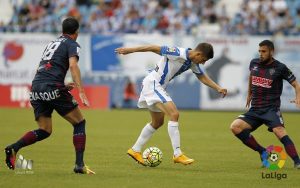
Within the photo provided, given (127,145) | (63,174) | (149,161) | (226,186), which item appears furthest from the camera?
(127,145)

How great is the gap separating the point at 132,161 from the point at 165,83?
5.51 ft

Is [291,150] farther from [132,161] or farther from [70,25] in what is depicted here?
[70,25]

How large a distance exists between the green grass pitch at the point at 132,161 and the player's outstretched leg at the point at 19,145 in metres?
0.18

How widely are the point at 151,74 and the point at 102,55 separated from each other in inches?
776

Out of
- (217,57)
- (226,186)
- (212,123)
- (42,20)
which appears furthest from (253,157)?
(42,20)

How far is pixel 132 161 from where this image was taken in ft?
45.8

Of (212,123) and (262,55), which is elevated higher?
(262,55)

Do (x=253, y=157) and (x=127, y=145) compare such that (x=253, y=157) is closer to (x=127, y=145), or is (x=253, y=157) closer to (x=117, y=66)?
(x=127, y=145)

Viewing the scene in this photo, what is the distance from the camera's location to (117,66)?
33094 millimetres

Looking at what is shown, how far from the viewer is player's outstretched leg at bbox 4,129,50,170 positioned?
38.3 feet

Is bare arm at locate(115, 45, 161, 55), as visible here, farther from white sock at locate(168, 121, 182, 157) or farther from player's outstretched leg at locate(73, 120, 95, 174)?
player's outstretched leg at locate(73, 120, 95, 174)

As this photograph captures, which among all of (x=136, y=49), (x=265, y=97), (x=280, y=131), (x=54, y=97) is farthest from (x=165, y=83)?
(x=54, y=97)

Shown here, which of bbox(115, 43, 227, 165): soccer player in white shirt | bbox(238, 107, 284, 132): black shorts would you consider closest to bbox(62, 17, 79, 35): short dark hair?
bbox(115, 43, 227, 165): soccer player in white shirt

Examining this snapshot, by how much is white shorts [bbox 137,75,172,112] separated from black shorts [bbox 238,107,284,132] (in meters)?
1.48
